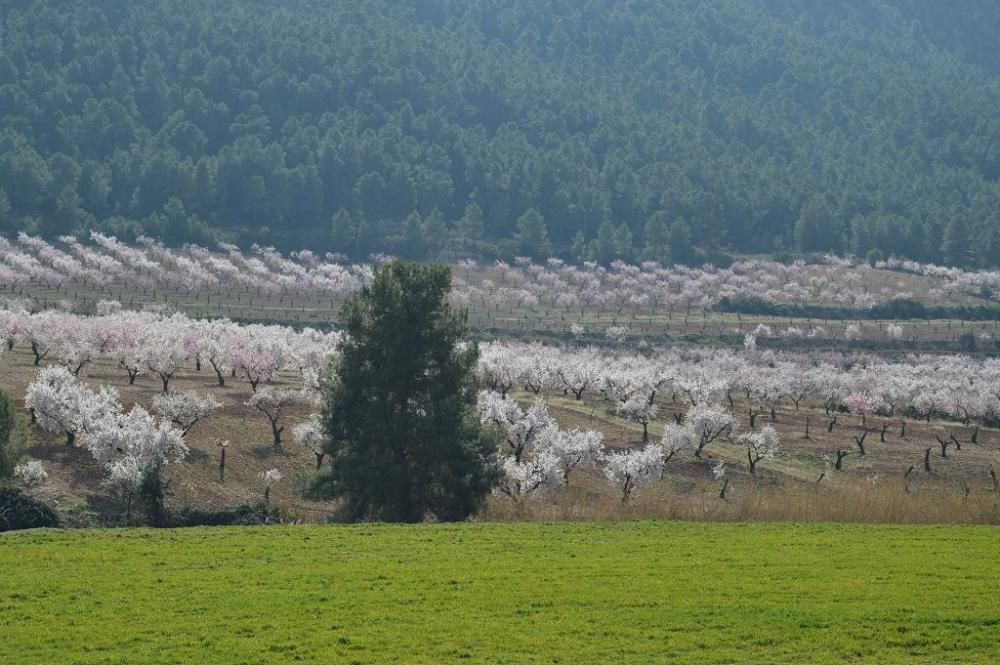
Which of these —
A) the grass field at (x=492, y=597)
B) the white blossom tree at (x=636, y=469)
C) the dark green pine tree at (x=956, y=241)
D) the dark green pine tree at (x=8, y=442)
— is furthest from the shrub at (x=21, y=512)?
the dark green pine tree at (x=956, y=241)

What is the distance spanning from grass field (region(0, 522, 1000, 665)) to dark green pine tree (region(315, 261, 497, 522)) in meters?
8.67

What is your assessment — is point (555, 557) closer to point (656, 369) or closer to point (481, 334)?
point (656, 369)

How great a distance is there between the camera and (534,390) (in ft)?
292

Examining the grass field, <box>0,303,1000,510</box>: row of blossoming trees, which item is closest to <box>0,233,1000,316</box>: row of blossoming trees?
<box>0,303,1000,510</box>: row of blossoming trees

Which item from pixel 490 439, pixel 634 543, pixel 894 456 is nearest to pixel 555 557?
pixel 634 543

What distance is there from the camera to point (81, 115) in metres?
194

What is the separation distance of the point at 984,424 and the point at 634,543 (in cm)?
6670

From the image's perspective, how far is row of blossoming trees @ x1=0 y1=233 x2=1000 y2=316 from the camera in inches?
5443

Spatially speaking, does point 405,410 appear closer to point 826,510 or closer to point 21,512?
point 21,512

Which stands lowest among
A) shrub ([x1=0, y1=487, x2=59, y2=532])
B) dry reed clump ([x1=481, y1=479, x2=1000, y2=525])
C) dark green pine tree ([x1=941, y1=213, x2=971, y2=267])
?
shrub ([x1=0, y1=487, x2=59, y2=532])

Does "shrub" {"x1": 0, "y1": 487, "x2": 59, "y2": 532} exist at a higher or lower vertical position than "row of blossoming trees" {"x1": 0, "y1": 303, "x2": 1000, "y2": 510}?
lower

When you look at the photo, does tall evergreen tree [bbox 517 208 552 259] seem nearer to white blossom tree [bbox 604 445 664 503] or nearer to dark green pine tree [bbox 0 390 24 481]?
white blossom tree [bbox 604 445 664 503]

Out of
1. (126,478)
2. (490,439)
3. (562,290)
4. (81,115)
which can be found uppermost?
(81,115)

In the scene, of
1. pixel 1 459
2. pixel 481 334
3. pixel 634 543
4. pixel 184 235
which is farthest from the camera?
pixel 184 235
